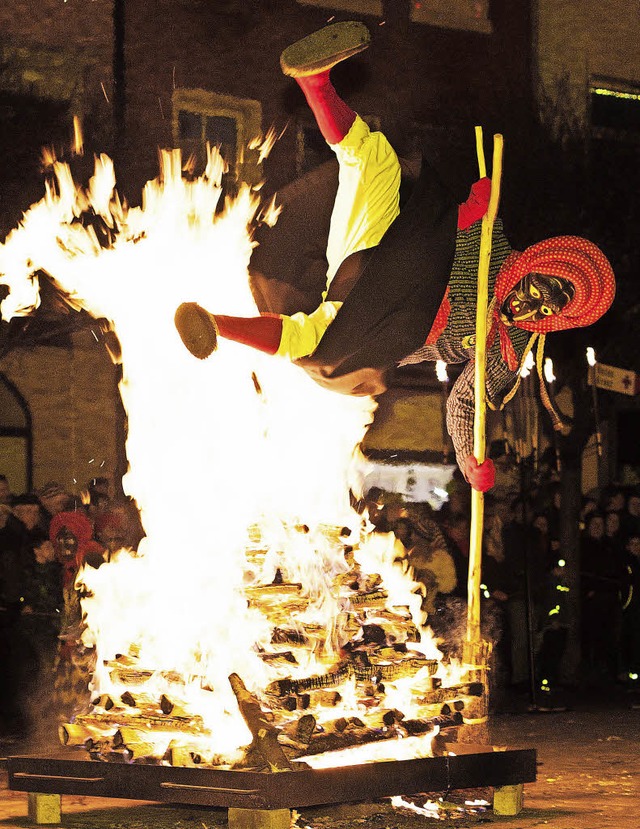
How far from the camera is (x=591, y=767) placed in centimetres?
827

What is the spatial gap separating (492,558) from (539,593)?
49cm

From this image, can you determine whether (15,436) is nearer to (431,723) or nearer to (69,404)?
(69,404)

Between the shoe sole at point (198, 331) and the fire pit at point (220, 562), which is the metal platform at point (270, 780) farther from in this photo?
the shoe sole at point (198, 331)

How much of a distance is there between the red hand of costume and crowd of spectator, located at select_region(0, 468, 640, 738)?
→ 3.50 metres

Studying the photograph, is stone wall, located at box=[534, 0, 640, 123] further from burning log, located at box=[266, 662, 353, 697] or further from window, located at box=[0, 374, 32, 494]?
burning log, located at box=[266, 662, 353, 697]

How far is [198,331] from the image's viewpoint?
5.93 metres

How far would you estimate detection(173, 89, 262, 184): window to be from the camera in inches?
624

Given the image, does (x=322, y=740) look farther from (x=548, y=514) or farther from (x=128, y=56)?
(x=128, y=56)

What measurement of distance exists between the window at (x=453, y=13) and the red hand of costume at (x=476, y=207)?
37.7 feet

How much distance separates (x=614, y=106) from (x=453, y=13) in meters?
2.09

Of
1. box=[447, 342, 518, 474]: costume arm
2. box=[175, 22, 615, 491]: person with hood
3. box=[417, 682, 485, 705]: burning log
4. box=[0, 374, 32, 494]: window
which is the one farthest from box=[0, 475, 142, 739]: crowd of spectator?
box=[0, 374, 32, 494]: window

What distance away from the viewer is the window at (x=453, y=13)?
17.6 m

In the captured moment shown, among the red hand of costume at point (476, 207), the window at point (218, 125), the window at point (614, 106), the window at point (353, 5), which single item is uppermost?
the window at point (353, 5)

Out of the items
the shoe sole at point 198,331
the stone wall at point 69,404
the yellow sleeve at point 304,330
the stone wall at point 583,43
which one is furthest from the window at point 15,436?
the shoe sole at point 198,331
